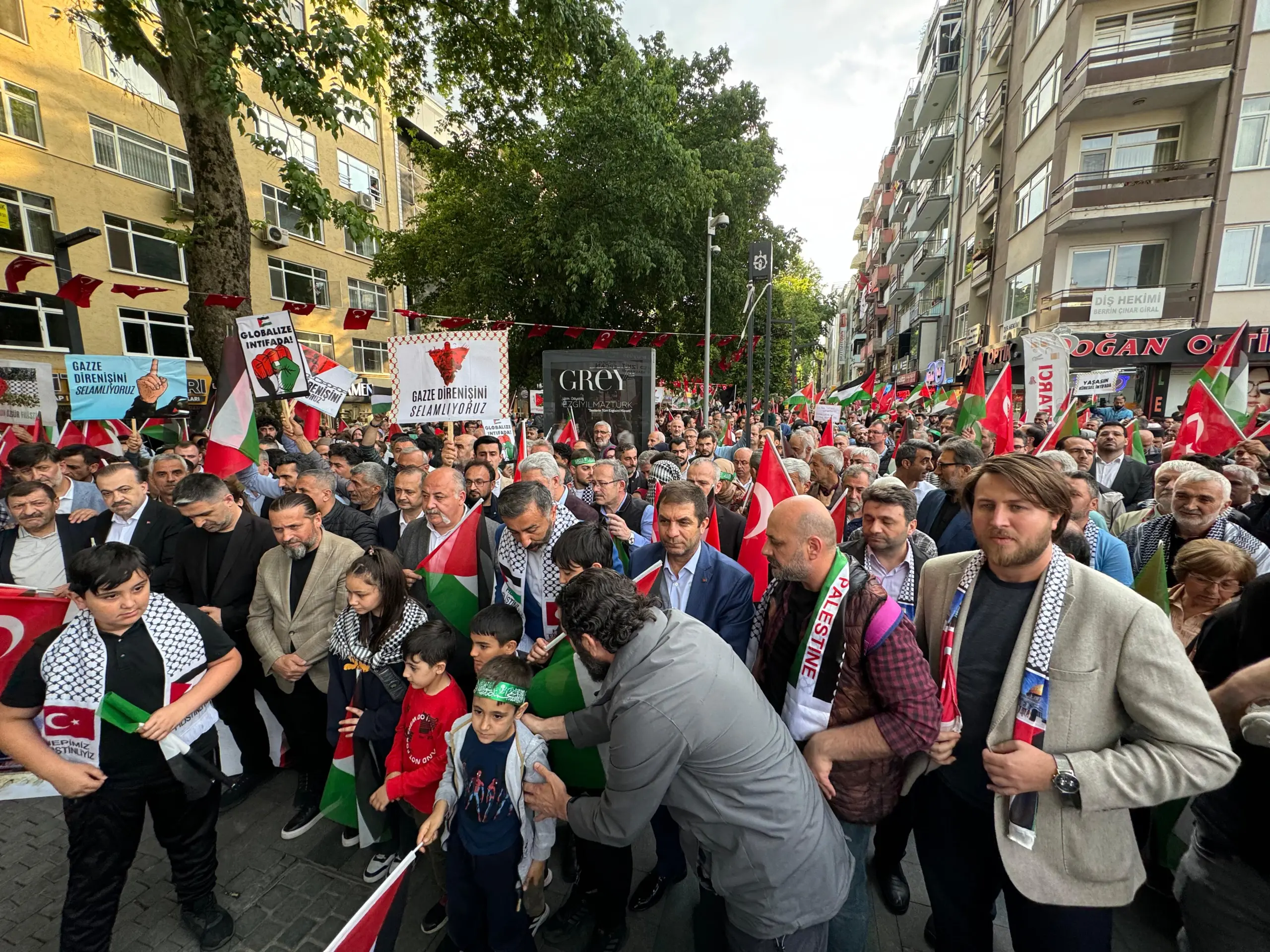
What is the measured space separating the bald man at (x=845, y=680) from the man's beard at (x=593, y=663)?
694 millimetres

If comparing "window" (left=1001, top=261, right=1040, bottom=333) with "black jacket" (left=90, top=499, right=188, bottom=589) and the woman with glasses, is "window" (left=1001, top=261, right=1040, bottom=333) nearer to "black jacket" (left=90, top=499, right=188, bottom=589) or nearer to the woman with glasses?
the woman with glasses

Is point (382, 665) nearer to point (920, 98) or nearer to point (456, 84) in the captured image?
point (456, 84)

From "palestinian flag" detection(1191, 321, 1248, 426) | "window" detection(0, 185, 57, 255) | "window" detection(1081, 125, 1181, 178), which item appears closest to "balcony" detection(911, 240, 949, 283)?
"window" detection(1081, 125, 1181, 178)

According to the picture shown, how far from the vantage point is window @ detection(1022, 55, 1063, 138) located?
61.8ft

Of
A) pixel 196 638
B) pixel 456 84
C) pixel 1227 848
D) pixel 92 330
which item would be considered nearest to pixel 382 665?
pixel 196 638

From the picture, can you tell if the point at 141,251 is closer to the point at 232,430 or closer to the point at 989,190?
the point at 232,430

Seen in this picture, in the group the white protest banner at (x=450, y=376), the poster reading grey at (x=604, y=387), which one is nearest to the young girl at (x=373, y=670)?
the white protest banner at (x=450, y=376)

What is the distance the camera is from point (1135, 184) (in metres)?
17.1

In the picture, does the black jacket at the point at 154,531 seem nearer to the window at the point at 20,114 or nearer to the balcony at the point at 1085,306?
the window at the point at 20,114

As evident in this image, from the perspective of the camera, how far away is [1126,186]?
17172 mm

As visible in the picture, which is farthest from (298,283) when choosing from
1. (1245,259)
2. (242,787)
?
(1245,259)

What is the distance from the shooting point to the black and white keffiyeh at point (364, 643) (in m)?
2.88

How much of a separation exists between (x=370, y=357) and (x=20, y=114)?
14.1 m

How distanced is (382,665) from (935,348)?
115 ft
